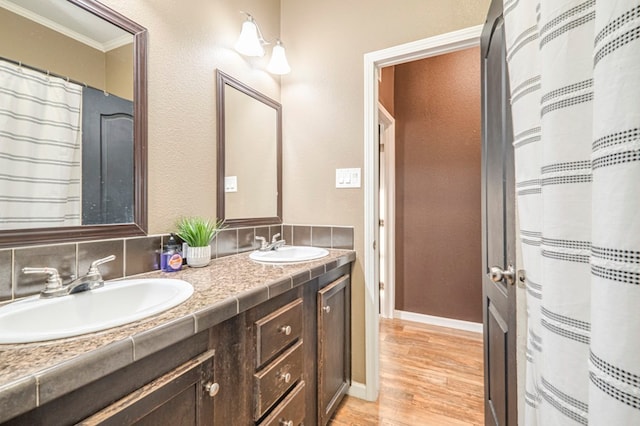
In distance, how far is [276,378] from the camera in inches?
40.0

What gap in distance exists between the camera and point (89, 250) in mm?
976

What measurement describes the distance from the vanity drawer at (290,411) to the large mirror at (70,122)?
88 cm

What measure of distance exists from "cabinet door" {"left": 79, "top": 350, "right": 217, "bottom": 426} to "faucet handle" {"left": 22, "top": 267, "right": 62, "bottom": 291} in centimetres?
48

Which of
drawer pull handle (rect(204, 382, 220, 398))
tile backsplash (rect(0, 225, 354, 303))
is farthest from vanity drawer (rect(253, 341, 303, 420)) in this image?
tile backsplash (rect(0, 225, 354, 303))

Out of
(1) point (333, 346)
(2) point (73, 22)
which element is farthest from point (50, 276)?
(1) point (333, 346)

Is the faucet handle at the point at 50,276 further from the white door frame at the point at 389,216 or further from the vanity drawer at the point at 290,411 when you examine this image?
the white door frame at the point at 389,216

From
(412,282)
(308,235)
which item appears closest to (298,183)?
(308,235)

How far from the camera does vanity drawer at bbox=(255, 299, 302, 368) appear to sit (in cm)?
94

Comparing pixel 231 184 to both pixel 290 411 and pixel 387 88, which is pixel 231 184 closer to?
pixel 290 411

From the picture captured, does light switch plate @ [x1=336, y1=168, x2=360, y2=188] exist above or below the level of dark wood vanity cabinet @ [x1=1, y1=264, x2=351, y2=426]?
above

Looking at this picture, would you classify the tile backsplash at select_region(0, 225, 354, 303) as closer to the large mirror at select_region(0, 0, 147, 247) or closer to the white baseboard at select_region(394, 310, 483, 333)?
the large mirror at select_region(0, 0, 147, 247)

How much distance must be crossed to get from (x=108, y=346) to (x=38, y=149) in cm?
78

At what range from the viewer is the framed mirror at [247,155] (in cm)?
156

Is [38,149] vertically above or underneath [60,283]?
above
